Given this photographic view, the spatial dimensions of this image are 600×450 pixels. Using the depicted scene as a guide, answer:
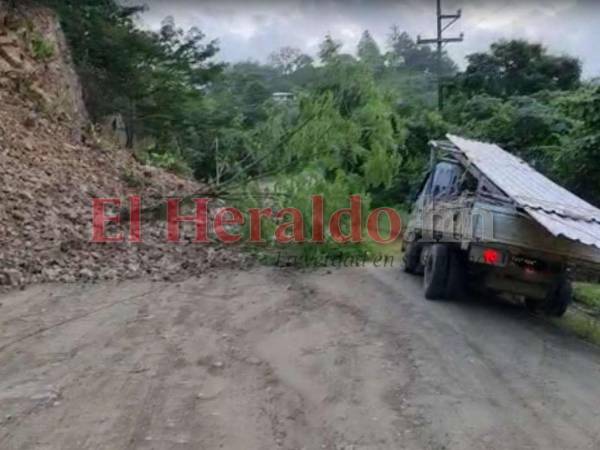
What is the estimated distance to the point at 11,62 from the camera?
1348cm

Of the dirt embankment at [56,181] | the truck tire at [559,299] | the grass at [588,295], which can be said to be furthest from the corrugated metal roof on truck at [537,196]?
the dirt embankment at [56,181]

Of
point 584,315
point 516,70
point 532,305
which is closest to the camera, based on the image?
point 532,305

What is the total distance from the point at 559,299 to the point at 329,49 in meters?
5.33

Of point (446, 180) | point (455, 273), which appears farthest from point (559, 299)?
point (446, 180)

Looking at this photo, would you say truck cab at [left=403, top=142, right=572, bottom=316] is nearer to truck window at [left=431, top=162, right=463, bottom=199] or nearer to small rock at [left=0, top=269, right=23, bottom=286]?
truck window at [left=431, top=162, right=463, bottom=199]

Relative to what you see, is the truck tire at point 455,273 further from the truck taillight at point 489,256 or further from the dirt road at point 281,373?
the truck taillight at point 489,256

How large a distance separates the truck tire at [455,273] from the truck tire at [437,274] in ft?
0.16

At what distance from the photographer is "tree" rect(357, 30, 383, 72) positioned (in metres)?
10.6

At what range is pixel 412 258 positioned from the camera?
998 centimetres

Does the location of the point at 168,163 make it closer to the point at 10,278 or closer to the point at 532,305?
the point at 10,278

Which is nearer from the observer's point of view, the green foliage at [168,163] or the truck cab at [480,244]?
the truck cab at [480,244]

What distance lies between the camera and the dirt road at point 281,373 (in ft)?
13.1

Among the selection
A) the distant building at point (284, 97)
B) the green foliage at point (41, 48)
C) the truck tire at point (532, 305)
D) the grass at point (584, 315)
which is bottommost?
the grass at point (584, 315)

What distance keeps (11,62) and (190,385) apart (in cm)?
1122
